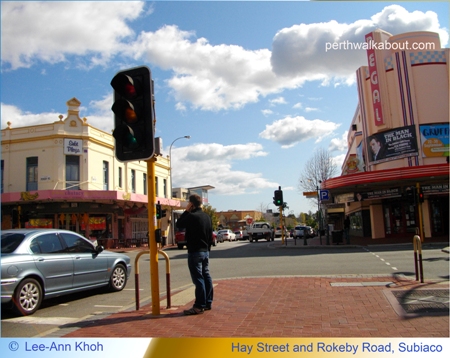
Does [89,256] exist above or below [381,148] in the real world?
below

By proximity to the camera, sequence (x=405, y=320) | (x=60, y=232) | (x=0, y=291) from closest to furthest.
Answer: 1. (x=405, y=320)
2. (x=0, y=291)
3. (x=60, y=232)

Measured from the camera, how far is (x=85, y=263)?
883 cm

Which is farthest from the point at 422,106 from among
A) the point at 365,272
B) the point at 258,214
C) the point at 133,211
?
the point at 258,214

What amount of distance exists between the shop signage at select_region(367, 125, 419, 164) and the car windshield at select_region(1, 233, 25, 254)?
24317mm

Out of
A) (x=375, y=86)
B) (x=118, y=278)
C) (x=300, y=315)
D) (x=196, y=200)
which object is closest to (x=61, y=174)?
(x=118, y=278)

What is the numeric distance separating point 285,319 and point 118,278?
5.07m

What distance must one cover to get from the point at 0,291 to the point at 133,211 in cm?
2744

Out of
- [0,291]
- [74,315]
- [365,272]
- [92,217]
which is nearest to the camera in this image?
[0,291]

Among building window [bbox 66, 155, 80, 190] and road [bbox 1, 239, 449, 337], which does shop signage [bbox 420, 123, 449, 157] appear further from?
building window [bbox 66, 155, 80, 190]

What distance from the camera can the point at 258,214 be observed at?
116812 millimetres

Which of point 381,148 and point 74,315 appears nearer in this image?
point 74,315

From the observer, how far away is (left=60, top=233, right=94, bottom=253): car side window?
8680 mm

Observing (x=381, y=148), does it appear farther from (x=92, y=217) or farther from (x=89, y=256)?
(x=89, y=256)

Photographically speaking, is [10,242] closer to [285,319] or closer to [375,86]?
[285,319]
